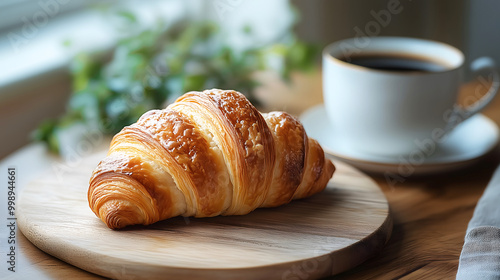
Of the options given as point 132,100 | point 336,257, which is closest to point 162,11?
point 132,100

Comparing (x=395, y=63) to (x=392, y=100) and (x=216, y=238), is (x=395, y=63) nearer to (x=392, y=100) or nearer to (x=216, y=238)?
(x=392, y=100)

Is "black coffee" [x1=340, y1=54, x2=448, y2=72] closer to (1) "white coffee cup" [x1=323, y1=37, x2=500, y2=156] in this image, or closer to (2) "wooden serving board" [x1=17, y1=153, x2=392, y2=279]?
(1) "white coffee cup" [x1=323, y1=37, x2=500, y2=156]

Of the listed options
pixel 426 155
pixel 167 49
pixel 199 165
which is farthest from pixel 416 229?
pixel 167 49

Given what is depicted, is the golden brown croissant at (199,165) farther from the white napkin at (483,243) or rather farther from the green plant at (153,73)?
the green plant at (153,73)

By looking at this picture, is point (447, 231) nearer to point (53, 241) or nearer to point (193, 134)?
point (193, 134)

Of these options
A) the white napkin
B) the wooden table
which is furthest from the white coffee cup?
the white napkin

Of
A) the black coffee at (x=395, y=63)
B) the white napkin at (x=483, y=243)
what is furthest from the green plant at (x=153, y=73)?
the white napkin at (x=483, y=243)
